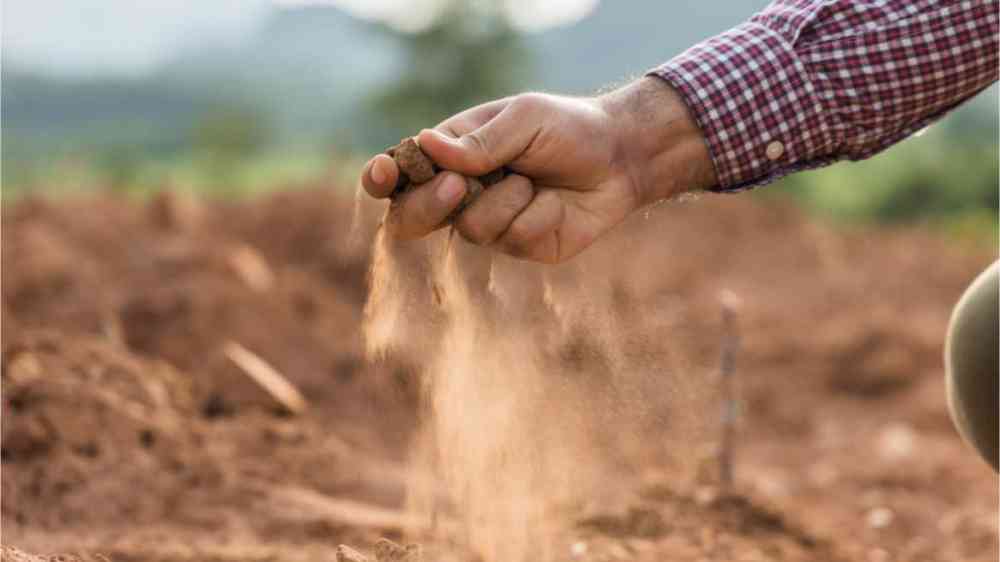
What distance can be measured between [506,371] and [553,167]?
548mm

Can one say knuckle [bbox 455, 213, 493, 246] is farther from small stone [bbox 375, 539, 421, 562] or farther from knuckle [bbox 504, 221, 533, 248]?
small stone [bbox 375, 539, 421, 562]

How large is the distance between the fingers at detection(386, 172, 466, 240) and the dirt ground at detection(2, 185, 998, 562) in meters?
0.22

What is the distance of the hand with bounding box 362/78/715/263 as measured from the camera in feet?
6.52

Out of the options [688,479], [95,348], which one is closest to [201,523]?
[95,348]

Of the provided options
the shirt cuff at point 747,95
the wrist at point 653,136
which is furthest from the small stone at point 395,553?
the shirt cuff at point 747,95

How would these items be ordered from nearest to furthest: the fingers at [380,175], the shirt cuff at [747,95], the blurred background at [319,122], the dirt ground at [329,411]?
the fingers at [380,175], the shirt cuff at [747,95], the dirt ground at [329,411], the blurred background at [319,122]

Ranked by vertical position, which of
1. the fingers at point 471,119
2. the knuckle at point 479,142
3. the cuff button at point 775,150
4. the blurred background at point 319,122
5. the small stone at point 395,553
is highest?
the blurred background at point 319,122

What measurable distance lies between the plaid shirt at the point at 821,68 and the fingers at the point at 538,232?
361 millimetres

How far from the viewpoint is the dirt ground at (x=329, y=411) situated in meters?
2.93

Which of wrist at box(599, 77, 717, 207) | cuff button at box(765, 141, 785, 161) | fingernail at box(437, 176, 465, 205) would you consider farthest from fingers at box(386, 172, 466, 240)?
cuff button at box(765, 141, 785, 161)

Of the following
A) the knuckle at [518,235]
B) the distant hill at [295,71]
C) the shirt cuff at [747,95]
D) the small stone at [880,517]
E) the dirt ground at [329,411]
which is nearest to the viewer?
the knuckle at [518,235]

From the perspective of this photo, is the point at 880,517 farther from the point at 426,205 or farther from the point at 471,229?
the point at 426,205

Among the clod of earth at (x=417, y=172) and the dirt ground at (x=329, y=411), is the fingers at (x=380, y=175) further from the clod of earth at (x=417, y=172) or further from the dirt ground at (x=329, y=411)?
the dirt ground at (x=329, y=411)

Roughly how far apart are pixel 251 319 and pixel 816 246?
22.9 feet
